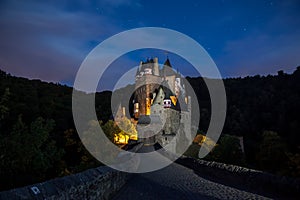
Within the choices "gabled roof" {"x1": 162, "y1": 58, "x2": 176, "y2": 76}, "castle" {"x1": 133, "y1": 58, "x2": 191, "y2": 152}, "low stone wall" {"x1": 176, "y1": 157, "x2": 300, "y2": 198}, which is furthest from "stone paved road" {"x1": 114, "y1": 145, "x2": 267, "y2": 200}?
"gabled roof" {"x1": 162, "y1": 58, "x2": 176, "y2": 76}

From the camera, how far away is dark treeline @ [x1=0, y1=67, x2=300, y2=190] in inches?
551

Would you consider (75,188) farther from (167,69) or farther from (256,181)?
(167,69)

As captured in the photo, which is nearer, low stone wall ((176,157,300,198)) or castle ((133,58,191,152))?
low stone wall ((176,157,300,198))

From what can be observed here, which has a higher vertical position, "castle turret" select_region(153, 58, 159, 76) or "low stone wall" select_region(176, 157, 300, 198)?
"castle turret" select_region(153, 58, 159, 76)

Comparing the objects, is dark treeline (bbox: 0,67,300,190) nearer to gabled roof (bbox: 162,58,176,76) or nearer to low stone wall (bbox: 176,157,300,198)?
low stone wall (bbox: 176,157,300,198)

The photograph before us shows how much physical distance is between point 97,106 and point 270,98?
1705 inches

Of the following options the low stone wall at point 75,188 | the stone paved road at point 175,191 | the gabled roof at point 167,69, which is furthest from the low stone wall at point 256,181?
the gabled roof at point 167,69

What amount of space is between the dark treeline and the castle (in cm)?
922

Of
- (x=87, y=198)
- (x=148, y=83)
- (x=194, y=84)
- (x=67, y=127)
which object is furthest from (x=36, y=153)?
(x=194, y=84)

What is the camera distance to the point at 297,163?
2964cm

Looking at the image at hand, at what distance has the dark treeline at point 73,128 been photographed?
14.0 metres

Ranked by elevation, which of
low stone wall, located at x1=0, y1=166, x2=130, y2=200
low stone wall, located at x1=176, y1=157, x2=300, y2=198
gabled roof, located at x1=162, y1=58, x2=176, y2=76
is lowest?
low stone wall, located at x1=176, y1=157, x2=300, y2=198

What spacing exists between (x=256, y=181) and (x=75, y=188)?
7.25 m

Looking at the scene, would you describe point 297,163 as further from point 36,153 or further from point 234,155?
point 36,153
